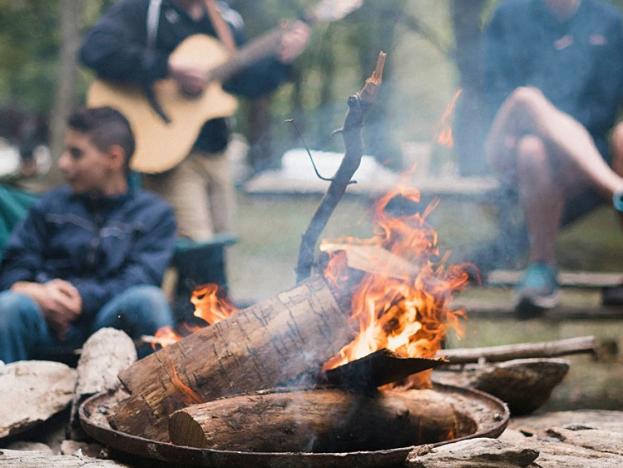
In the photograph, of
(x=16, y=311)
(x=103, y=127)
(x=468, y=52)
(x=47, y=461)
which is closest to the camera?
(x=47, y=461)

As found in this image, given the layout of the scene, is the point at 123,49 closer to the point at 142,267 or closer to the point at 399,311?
the point at 142,267

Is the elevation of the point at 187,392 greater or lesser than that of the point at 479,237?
lesser

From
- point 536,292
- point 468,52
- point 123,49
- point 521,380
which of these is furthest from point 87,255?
point 468,52

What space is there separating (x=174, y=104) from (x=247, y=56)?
580 mm

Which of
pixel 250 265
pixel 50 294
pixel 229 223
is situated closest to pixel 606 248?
pixel 250 265

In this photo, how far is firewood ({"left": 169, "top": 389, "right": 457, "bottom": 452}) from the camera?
260 cm

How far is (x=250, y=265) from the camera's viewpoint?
9.39 m

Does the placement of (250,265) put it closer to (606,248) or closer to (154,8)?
(154,8)

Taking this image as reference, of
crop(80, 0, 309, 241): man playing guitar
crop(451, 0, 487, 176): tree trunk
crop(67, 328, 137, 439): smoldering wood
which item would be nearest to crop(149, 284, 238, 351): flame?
crop(67, 328, 137, 439): smoldering wood

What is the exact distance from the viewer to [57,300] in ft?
12.8

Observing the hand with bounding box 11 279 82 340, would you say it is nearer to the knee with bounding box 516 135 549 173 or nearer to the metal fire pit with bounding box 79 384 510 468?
the metal fire pit with bounding box 79 384 510 468

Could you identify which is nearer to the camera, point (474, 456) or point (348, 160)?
point (474, 456)

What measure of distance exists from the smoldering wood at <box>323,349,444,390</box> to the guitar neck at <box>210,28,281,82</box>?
3382 mm

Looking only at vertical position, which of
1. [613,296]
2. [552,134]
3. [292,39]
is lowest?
[613,296]
